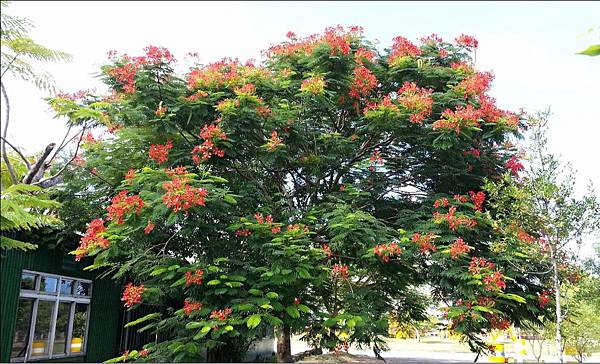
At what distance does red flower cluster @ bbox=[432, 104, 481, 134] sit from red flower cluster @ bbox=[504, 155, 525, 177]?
120 cm

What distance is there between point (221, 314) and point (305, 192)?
146 inches

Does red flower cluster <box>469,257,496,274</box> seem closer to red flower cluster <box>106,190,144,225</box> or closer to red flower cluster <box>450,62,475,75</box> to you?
red flower cluster <box>450,62,475,75</box>

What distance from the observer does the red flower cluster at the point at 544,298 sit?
7.21m

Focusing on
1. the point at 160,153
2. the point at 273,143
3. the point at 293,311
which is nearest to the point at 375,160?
the point at 273,143

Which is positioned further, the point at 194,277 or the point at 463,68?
the point at 463,68

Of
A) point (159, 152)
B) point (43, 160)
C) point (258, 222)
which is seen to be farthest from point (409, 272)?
point (43, 160)

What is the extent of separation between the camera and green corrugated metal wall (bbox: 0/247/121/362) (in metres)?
7.72

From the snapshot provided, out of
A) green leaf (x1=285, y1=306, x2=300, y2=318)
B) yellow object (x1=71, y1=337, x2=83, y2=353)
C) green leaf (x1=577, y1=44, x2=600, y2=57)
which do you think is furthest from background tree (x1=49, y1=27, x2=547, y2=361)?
green leaf (x1=577, y1=44, x2=600, y2=57)

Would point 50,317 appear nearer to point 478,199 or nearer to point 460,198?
point 460,198

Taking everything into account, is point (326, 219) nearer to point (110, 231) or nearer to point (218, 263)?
point (218, 263)

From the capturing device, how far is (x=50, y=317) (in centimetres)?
895

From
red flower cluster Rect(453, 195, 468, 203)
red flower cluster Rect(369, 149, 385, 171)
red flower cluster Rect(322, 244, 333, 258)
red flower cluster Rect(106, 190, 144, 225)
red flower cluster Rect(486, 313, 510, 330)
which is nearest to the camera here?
red flower cluster Rect(106, 190, 144, 225)

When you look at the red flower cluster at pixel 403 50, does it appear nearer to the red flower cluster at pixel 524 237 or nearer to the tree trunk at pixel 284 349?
the red flower cluster at pixel 524 237

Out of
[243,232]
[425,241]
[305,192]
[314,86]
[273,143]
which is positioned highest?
[314,86]
